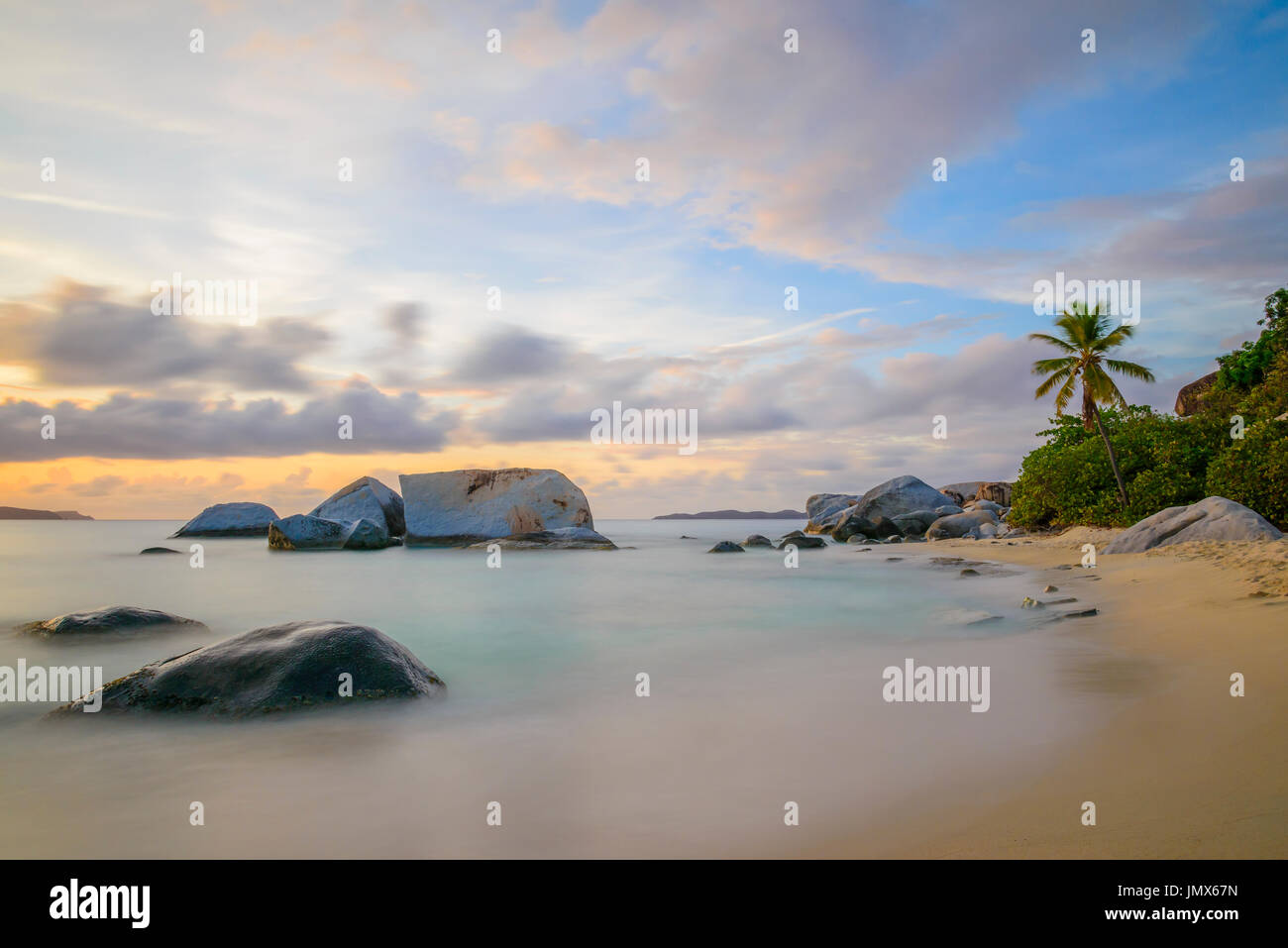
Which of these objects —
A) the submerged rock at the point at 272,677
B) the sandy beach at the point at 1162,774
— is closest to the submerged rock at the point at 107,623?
the submerged rock at the point at 272,677

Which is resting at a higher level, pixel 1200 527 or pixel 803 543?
pixel 1200 527

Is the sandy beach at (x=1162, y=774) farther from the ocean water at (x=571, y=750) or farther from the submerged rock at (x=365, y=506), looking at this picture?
the submerged rock at (x=365, y=506)

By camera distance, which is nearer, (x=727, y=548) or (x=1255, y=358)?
(x=727, y=548)

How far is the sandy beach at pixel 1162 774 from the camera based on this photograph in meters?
2.73

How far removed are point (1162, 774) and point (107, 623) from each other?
9218mm

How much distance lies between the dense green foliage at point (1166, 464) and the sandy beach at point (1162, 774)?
41.3ft

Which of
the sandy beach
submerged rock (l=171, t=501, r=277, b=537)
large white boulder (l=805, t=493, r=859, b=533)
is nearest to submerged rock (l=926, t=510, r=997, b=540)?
large white boulder (l=805, t=493, r=859, b=533)

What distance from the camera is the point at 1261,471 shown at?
16.5 m

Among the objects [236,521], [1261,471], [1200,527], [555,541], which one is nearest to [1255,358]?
[1261,471]

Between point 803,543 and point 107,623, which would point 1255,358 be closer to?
point 803,543
